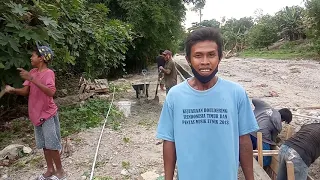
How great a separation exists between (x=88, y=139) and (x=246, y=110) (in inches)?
179

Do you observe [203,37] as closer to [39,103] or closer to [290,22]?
[39,103]

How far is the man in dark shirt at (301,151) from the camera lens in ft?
10.8

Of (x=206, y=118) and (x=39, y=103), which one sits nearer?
(x=206, y=118)

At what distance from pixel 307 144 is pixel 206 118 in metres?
2.07

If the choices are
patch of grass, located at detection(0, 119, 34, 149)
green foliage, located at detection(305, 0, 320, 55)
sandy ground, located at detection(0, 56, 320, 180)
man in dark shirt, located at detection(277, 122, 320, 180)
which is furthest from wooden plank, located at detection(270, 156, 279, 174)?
green foliage, located at detection(305, 0, 320, 55)

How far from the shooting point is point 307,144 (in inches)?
131

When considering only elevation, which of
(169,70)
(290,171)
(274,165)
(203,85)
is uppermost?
(203,85)

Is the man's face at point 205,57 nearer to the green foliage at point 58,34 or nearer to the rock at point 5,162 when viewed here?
the green foliage at point 58,34

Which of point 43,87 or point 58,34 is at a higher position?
point 58,34

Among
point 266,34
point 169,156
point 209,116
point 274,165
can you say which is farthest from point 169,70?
point 266,34

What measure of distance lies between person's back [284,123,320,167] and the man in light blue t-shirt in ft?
5.85

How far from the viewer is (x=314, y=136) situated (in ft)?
11.0

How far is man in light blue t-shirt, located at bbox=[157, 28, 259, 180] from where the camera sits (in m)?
1.75

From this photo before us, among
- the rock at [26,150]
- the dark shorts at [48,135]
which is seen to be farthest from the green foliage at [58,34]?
the rock at [26,150]
